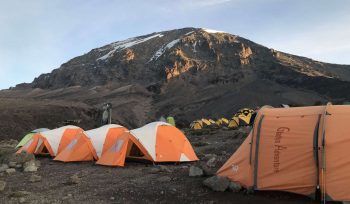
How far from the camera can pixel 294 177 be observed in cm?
1074

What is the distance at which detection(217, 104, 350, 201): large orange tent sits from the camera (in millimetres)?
10219

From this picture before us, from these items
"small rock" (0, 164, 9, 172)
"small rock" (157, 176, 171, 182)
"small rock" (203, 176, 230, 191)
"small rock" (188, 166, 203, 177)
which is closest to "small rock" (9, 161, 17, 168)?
"small rock" (0, 164, 9, 172)

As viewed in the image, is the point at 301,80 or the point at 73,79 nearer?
the point at 301,80

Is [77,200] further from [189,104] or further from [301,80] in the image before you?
[301,80]

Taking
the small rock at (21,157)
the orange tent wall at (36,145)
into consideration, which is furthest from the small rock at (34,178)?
the orange tent wall at (36,145)

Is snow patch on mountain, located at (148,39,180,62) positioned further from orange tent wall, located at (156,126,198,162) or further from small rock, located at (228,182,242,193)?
small rock, located at (228,182,242,193)

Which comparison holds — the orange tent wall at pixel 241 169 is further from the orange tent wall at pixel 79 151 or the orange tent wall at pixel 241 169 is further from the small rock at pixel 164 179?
the orange tent wall at pixel 79 151

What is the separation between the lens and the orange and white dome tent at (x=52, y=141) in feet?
72.1

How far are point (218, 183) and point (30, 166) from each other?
29.3 feet

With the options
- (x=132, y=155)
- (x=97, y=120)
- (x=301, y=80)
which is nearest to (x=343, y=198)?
(x=132, y=155)

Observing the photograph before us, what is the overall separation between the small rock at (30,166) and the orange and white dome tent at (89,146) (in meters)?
2.26

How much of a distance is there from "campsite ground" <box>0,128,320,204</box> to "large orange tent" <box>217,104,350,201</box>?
0.44 metres

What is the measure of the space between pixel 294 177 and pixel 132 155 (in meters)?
8.70

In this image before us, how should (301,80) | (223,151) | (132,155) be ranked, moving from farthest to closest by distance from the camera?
(301,80) → (223,151) → (132,155)
